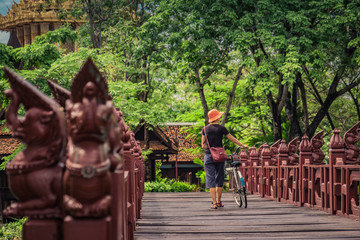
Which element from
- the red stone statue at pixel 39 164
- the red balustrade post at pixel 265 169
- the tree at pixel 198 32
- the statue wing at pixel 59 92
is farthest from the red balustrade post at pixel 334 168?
the tree at pixel 198 32

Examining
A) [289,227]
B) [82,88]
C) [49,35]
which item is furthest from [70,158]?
[49,35]

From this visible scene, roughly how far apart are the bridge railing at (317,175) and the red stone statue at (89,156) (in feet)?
19.0

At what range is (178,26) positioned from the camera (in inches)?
953

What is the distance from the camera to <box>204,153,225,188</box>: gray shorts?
32.0 ft

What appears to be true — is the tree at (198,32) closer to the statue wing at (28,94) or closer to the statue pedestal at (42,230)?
the statue wing at (28,94)

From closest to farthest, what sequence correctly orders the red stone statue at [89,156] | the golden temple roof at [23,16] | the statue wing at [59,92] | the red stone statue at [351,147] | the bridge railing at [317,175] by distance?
the red stone statue at [89,156]
the statue wing at [59,92]
the bridge railing at [317,175]
the red stone statue at [351,147]
the golden temple roof at [23,16]

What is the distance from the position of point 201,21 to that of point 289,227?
14934mm

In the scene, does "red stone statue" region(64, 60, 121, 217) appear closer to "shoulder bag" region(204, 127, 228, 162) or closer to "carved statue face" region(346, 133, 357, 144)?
"carved statue face" region(346, 133, 357, 144)

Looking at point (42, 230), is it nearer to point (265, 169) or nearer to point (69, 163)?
point (69, 163)

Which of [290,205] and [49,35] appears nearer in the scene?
[290,205]

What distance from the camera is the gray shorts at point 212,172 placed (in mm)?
9758

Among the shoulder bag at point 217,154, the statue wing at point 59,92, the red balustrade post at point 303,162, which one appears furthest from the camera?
the red balustrade post at point 303,162

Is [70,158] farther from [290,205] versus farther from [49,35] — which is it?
[49,35]

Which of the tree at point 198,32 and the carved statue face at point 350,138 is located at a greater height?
the tree at point 198,32
